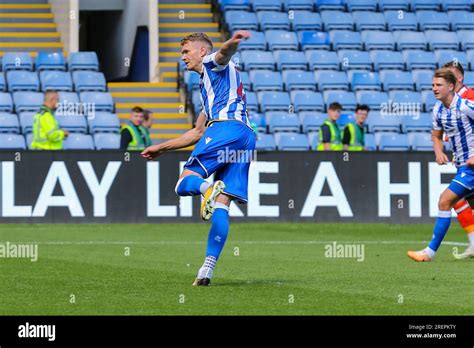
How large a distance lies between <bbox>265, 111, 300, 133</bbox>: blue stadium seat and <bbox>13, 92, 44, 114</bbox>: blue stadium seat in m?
4.54

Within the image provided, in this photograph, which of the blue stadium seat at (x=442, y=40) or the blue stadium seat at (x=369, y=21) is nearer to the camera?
the blue stadium seat at (x=442, y=40)

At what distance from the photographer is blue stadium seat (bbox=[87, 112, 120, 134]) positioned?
24.8m

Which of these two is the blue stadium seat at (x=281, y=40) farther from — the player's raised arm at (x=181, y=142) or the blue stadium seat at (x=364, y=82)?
the player's raised arm at (x=181, y=142)

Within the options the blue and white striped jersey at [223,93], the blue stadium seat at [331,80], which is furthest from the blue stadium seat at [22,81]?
the blue and white striped jersey at [223,93]

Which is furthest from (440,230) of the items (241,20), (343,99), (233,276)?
(241,20)

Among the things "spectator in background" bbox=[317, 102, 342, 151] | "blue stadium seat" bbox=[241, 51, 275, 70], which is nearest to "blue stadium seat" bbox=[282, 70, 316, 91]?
"blue stadium seat" bbox=[241, 51, 275, 70]

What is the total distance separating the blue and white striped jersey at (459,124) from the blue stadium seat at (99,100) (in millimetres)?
11995

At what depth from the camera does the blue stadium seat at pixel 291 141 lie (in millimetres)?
24842

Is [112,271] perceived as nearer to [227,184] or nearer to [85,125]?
[227,184]

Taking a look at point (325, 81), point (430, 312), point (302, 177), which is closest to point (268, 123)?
point (325, 81)

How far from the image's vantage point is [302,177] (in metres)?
21.5

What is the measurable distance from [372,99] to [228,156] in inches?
631

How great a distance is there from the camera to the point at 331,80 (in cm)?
2719

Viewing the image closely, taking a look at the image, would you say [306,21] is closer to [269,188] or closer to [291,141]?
[291,141]
